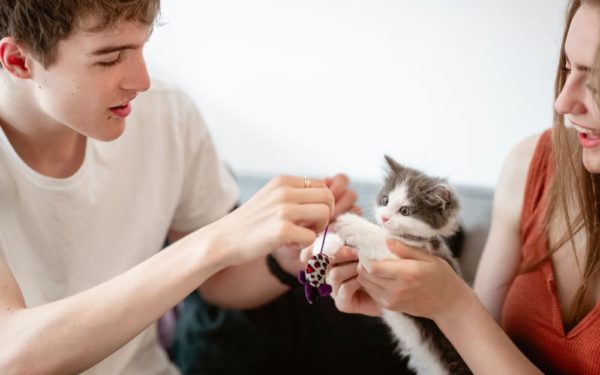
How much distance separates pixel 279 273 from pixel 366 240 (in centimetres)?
43

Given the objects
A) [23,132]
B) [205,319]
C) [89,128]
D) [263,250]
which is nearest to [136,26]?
[89,128]

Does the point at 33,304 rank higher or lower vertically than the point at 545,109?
lower

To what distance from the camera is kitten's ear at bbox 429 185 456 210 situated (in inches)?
41.3

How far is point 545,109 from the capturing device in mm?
1475

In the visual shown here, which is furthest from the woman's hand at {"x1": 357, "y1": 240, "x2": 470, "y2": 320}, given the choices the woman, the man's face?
the man's face

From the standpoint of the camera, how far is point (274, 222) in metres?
0.89

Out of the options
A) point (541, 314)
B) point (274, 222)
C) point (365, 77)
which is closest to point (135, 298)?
point (274, 222)

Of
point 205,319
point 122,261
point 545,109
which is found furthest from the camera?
point 205,319

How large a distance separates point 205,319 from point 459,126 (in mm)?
840

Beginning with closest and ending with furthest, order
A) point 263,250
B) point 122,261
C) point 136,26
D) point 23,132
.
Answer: point 263,250, point 136,26, point 23,132, point 122,261

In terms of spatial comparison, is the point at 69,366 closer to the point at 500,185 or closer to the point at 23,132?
the point at 23,132

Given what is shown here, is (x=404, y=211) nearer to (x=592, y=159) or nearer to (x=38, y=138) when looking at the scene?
(x=592, y=159)

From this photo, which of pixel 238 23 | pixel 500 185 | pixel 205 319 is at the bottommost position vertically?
pixel 205 319

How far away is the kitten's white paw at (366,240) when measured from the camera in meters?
0.99
